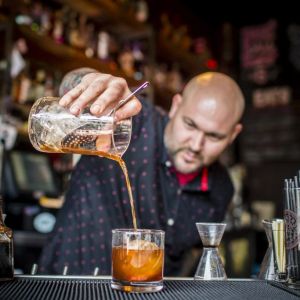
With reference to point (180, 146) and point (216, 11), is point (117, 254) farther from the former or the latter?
point (216, 11)

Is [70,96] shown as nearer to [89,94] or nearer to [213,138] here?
[89,94]

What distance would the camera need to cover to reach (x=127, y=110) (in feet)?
4.23

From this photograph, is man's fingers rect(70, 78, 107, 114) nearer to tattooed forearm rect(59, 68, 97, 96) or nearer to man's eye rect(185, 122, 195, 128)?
tattooed forearm rect(59, 68, 97, 96)

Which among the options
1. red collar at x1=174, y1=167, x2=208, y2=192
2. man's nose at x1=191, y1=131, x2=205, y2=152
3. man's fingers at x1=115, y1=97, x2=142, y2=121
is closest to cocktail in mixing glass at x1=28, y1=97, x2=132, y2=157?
man's fingers at x1=115, y1=97, x2=142, y2=121

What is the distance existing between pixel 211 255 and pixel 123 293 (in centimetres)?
34

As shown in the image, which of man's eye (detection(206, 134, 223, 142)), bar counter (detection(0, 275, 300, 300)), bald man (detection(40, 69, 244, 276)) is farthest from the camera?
man's eye (detection(206, 134, 223, 142))

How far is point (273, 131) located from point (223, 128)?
3.95 meters

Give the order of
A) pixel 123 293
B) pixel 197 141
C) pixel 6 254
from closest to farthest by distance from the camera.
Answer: pixel 123 293
pixel 6 254
pixel 197 141

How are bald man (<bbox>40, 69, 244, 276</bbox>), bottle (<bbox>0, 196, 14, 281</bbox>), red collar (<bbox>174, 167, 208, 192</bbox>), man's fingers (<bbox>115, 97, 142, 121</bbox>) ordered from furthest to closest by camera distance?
red collar (<bbox>174, 167, 208, 192</bbox>) → bald man (<bbox>40, 69, 244, 276</bbox>) → man's fingers (<bbox>115, 97, 142, 121</bbox>) → bottle (<bbox>0, 196, 14, 281</bbox>)

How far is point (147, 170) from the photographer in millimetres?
2092

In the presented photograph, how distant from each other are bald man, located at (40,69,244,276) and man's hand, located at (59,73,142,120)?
1.46 feet

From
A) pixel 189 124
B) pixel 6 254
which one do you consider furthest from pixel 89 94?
pixel 189 124

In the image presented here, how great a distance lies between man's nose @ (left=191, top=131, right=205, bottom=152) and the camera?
2.02 meters

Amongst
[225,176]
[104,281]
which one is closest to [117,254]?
[104,281]
